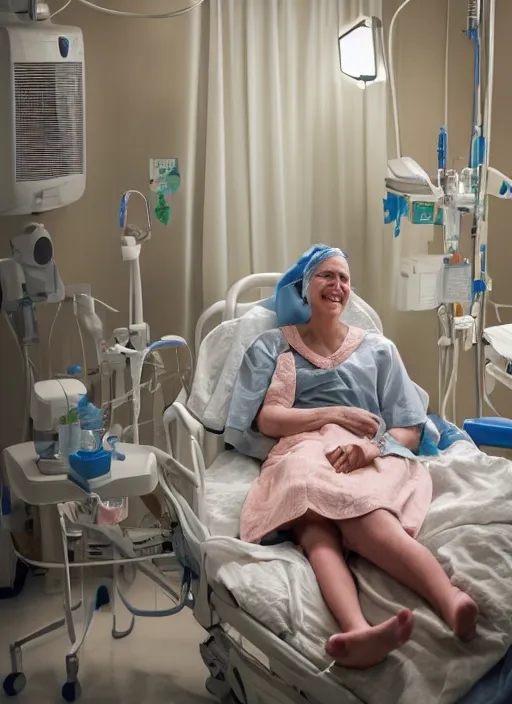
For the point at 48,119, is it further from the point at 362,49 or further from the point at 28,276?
the point at 362,49

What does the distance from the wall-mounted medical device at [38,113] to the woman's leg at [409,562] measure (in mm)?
1172

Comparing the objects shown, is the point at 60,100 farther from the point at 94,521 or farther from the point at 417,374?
the point at 417,374

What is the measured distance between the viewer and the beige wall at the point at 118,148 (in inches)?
110

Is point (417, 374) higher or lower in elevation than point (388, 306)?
lower

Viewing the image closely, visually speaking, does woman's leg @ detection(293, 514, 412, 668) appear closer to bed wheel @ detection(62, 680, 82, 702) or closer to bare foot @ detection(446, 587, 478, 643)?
bare foot @ detection(446, 587, 478, 643)

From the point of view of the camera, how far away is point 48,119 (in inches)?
Result: 90.7

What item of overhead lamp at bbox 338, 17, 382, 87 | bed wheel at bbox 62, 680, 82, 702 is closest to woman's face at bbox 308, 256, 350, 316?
overhead lamp at bbox 338, 17, 382, 87

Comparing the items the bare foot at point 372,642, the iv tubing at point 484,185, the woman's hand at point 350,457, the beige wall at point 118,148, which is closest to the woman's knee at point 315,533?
the woman's hand at point 350,457

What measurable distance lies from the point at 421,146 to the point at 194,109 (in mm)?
870

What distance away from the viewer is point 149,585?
2834mm

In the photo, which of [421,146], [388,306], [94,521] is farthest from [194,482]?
[421,146]

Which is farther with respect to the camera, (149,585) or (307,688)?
(149,585)

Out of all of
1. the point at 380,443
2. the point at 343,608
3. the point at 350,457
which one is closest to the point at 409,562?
the point at 343,608

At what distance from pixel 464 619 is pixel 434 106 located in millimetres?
2088
